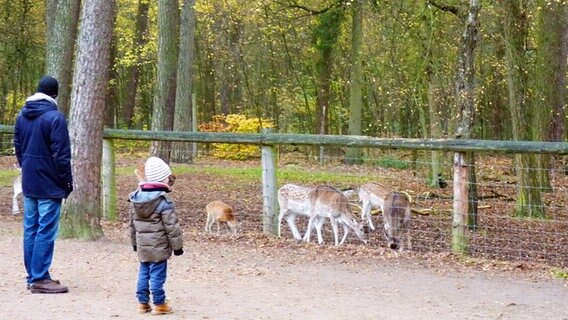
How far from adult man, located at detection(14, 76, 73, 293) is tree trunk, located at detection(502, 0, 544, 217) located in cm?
814

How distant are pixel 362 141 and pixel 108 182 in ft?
14.8

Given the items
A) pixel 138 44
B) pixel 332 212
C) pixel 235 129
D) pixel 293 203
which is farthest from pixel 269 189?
pixel 138 44

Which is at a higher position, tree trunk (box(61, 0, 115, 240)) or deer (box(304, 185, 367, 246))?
tree trunk (box(61, 0, 115, 240))

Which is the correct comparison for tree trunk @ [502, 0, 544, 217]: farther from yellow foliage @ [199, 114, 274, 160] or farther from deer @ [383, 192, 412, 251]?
yellow foliage @ [199, 114, 274, 160]

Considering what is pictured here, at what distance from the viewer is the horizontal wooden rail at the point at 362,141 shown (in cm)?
903

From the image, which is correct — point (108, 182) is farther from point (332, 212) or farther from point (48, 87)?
point (48, 87)

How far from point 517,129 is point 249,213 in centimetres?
507

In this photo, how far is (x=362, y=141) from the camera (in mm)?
10219

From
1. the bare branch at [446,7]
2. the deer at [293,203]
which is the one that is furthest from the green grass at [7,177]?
the bare branch at [446,7]

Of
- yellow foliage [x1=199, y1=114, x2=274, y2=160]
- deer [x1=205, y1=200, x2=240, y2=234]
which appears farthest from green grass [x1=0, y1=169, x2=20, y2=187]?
yellow foliage [x1=199, y1=114, x2=274, y2=160]

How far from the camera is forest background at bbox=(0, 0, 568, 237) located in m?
10.9

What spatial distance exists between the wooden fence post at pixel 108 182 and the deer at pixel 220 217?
156 centimetres

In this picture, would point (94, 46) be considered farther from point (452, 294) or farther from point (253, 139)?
point (452, 294)

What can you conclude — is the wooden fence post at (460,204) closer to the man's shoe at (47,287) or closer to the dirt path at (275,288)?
the dirt path at (275,288)
